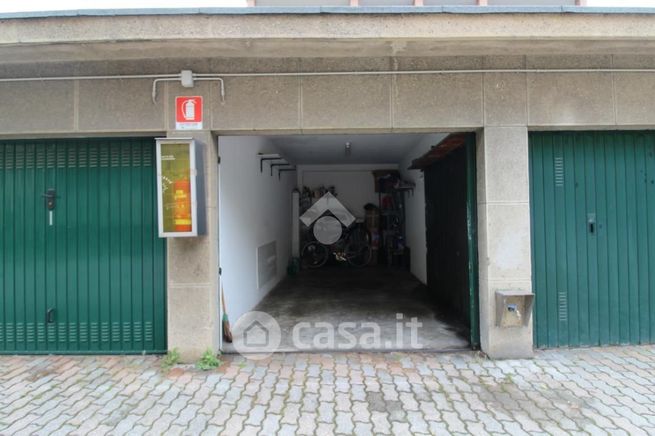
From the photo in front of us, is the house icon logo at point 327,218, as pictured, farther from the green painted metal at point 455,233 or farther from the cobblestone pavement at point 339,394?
the cobblestone pavement at point 339,394

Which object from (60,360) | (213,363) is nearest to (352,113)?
(213,363)

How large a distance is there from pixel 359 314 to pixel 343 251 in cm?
509

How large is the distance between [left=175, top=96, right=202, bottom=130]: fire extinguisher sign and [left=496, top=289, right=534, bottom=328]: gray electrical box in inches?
129

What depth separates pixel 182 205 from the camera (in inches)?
128

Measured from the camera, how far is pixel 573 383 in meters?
2.95

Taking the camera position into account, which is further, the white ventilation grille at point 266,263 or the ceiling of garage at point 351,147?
the ceiling of garage at point 351,147

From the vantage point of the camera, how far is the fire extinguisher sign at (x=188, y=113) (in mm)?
3441

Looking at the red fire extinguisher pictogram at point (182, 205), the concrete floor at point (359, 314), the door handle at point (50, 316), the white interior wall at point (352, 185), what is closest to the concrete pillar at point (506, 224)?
the concrete floor at point (359, 314)

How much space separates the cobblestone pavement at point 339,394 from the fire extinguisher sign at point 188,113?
7.47 feet

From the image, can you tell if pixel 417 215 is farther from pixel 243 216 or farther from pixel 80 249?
pixel 80 249

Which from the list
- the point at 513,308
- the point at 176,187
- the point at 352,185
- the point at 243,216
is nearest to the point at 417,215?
the point at 352,185

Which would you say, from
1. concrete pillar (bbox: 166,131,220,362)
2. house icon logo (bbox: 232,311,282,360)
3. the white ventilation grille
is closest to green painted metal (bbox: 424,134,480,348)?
house icon logo (bbox: 232,311,282,360)

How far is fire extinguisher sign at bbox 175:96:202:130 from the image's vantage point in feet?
11.3

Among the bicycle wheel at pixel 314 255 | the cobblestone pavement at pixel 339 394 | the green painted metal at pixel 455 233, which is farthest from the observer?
the bicycle wheel at pixel 314 255
